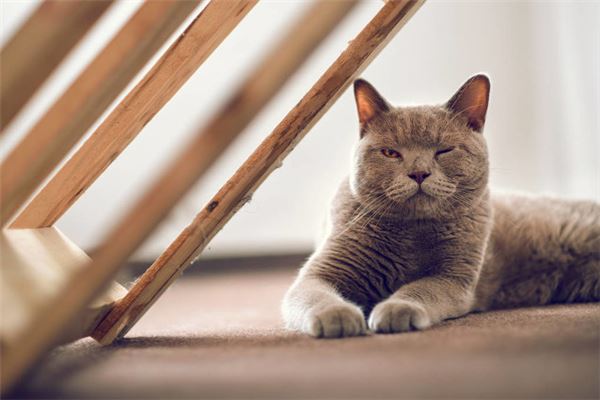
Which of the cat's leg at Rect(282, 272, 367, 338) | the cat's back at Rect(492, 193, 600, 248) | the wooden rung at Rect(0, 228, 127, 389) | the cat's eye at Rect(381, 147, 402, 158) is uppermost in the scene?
the cat's back at Rect(492, 193, 600, 248)

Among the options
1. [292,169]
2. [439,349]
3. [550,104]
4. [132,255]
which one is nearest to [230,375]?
[132,255]

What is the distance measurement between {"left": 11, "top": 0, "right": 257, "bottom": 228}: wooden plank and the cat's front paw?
2.10 feet

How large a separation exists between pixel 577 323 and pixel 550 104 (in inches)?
95.9

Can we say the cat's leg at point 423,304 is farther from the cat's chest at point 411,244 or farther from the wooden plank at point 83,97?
the wooden plank at point 83,97

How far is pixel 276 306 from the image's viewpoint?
2.12 metres

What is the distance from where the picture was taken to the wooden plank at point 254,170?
4.06 feet

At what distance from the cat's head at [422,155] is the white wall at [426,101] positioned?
5.24 feet

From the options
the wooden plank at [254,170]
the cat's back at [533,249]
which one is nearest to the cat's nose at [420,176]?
the wooden plank at [254,170]

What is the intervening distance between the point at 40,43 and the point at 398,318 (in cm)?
82

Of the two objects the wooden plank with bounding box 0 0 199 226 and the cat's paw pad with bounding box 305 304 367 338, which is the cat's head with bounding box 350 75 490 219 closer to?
the cat's paw pad with bounding box 305 304 367 338

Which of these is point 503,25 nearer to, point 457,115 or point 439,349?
point 457,115

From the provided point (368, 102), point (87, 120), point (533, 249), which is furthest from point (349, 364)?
point (533, 249)

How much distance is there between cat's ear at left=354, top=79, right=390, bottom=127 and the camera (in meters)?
1.55

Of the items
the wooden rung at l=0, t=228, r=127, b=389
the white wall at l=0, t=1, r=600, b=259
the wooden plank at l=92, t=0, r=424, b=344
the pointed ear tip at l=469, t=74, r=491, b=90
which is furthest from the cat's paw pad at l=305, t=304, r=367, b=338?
the white wall at l=0, t=1, r=600, b=259
